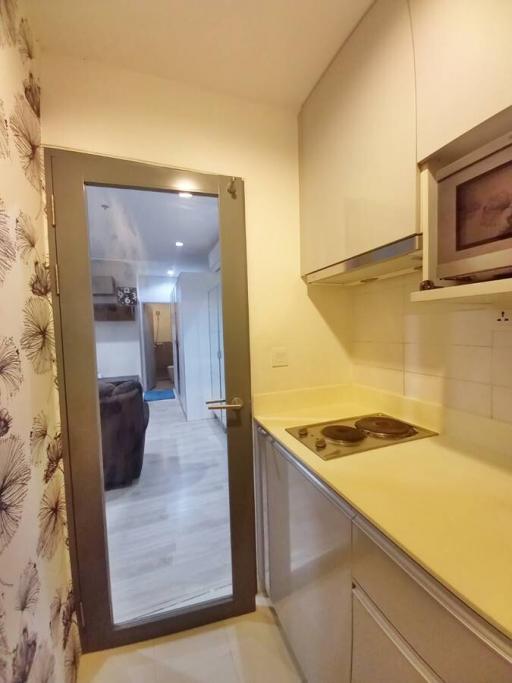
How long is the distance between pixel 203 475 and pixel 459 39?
2741 mm

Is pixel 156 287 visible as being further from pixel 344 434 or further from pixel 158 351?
pixel 344 434

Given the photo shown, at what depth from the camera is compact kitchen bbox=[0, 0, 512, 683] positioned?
689 millimetres

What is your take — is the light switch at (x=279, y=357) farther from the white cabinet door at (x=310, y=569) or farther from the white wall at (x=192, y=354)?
the white wall at (x=192, y=354)

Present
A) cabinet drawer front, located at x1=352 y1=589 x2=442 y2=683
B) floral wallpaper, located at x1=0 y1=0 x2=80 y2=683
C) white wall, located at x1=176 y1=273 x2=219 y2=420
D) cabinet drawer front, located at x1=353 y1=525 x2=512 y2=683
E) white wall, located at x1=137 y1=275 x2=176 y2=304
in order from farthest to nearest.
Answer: white wall, located at x1=176 y1=273 x2=219 y2=420
white wall, located at x1=137 y1=275 x2=176 y2=304
floral wallpaper, located at x1=0 y1=0 x2=80 y2=683
cabinet drawer front, located at x1=352 y1=589 x2=442 y2=683
cabinet drawer front, located at x1=353 y1=525 x2=512 y2=683

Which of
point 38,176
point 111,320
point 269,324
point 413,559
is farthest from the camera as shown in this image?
point 269,324

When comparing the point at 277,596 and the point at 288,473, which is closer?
the point at 288,473

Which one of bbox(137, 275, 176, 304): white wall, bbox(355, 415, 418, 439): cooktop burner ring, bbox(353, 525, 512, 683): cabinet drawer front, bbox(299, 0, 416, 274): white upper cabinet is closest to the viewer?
bbox(353, 525, 512, 683): cabinet drawer front

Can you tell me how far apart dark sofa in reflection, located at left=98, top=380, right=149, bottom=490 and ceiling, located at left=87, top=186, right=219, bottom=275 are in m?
0.65

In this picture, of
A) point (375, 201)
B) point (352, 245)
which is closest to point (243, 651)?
point (352, 245)

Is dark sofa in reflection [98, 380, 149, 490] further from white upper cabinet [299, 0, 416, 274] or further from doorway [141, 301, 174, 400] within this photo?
white upper cabinet [299, 0, 416, 274]

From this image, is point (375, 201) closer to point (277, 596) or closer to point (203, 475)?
point (277, 596)

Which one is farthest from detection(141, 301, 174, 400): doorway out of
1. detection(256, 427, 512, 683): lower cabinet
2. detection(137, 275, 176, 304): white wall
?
detection(256, 427, 512, 683): lower cabinet

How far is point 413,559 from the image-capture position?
0.57 meters

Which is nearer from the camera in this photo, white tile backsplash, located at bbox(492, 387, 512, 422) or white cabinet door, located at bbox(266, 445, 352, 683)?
white cabinet door, located at bbox(266, 445, 352, 683)
